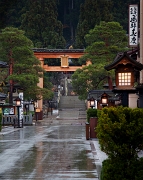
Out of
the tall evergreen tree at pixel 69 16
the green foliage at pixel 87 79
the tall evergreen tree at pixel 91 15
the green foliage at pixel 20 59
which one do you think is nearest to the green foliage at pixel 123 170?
the green foliage at pixel 20 59

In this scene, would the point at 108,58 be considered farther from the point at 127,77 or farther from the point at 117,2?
the point at 117,2

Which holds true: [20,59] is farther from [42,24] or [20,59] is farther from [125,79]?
[125,79]

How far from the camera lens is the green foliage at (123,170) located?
39.9ft

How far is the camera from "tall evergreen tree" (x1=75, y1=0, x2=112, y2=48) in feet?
286

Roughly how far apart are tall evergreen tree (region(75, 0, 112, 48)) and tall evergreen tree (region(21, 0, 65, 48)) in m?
5.68

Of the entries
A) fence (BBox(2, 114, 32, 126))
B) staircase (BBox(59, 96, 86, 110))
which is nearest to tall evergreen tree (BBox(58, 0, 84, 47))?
staircase (BBox(59, 96, 86, 110))

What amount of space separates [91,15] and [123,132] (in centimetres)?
7631

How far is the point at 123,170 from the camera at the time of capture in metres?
12.3

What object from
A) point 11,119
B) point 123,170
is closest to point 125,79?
point 123,170

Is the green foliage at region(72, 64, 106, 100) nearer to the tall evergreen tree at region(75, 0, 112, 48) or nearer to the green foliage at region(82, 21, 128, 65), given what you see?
the green foliage at region(82, 21, 128, 65)

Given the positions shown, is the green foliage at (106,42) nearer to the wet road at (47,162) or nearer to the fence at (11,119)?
the fence at (11,119)

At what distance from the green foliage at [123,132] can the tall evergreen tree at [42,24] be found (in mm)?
77177

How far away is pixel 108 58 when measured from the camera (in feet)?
203

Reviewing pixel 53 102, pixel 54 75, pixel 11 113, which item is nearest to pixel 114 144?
pixel 11 113
